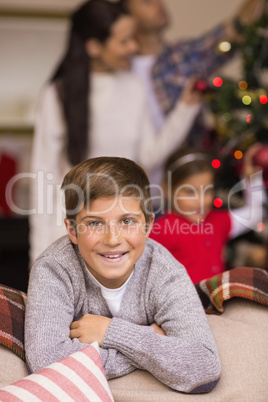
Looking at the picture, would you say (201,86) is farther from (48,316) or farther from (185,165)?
(48,316)

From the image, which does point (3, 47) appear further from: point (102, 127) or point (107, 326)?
point (107, 326)

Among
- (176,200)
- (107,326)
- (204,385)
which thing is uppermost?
(176,200)

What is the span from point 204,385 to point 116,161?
461mm

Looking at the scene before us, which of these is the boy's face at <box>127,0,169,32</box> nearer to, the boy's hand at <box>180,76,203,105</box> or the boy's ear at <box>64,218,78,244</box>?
the boy's hand at <box>180,76,203,105</box>

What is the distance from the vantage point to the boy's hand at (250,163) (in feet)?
6.66

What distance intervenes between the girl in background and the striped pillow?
0.69m

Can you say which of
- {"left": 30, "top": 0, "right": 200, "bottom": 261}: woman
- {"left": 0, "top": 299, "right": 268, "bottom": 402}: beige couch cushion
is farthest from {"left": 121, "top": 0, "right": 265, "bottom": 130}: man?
{"left": 0, "top": 299, "right": 268, "bottom": 402}: beige couch cushion

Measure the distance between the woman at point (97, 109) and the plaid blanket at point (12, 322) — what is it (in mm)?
903

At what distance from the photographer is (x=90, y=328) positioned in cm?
107

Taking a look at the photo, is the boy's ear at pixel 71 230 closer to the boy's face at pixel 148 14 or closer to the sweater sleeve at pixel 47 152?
the sweater sleeve at pixel 47 152

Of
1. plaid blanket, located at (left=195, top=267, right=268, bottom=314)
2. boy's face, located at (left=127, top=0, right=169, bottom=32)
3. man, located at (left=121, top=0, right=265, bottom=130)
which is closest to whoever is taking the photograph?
plaid blanket, located at (left=195, top=267, right=268, bottom=314)

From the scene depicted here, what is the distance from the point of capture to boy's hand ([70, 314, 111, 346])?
1058 mm

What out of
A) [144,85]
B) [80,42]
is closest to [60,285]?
[80,42]

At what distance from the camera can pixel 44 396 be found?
0.88 metres
